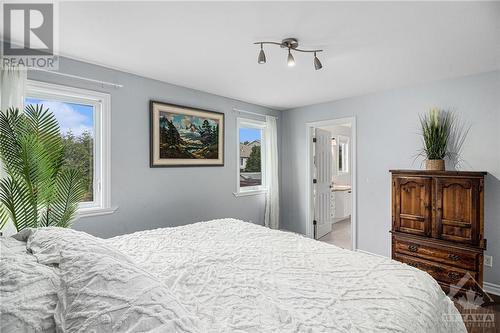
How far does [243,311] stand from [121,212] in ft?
7.66

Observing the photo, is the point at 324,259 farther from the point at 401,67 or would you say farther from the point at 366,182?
the point at 366,182

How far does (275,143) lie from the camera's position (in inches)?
191

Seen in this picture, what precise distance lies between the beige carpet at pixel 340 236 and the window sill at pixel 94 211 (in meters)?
3.52

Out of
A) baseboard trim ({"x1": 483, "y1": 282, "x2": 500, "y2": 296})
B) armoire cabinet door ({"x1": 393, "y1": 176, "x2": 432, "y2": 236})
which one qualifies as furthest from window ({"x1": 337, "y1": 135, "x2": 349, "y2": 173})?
baseboard trim ({"x1": 483, "y1": 282, "x2": 500, "y2": 296})

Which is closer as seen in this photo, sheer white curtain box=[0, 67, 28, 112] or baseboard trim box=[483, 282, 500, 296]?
sheer white curtain box=[0, 67, 28, 112]

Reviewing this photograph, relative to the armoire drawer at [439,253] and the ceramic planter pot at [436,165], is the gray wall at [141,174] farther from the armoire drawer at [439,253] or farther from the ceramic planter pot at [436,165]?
the ceramic planter pot at [436,165]

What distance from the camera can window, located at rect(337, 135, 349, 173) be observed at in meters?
6.63

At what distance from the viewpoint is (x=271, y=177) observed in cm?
475

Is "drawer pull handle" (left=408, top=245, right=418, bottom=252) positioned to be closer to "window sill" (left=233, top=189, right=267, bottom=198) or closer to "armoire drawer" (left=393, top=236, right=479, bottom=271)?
"armoire drawer" (left=393, top=236, right=479, bottom=271)

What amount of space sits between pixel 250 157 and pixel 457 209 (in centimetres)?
299

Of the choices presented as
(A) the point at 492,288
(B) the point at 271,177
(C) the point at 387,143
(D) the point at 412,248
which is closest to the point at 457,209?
(D) the point at 412,248

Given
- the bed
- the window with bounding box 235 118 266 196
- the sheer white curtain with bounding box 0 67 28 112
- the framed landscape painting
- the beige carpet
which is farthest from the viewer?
the beige carpet

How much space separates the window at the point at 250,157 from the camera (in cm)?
447

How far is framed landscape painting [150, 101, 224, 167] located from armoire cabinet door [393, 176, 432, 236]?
2449 millimetres
